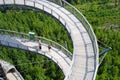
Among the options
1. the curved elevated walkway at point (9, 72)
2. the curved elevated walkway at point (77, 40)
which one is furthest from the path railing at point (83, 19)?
the curved elevated walkway at point (9, 72)

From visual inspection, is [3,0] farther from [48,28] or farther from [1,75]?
[48,28]

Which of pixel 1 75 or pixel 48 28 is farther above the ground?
pixel 48 28

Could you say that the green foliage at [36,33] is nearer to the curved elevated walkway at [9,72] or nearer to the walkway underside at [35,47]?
the curved elevated walkway at [9,72]

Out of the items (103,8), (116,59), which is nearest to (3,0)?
(116,59)

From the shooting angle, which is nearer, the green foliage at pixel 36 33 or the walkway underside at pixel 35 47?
the walkway underside at pixel 35 47

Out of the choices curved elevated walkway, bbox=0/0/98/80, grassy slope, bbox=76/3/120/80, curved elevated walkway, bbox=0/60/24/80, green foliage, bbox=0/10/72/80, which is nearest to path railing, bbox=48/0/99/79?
curved elevated walkway, bbox=0/0/98/80

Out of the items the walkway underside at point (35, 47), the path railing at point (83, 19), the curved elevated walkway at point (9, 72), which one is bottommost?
the curved elevated walkway at point (9, 72)

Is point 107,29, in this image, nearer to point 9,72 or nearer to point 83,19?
point 83,19

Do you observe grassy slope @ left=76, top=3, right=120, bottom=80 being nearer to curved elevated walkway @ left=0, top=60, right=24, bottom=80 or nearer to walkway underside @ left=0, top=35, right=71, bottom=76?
walkway underside @ left=0, top=35, right=71, bottom=76
